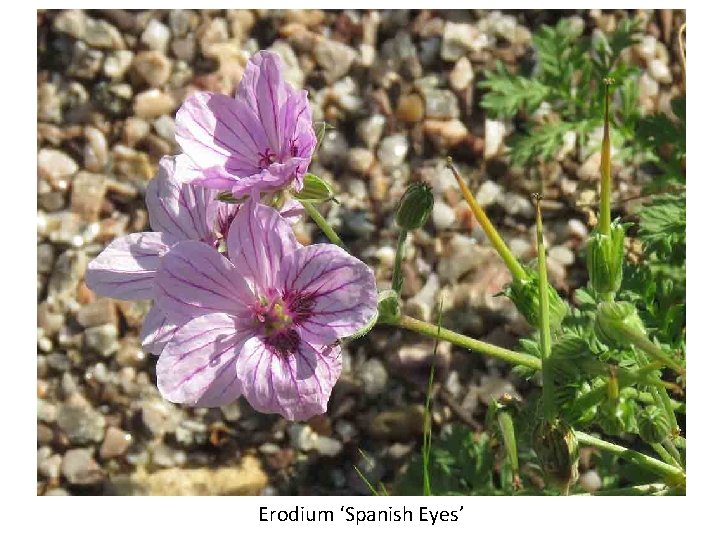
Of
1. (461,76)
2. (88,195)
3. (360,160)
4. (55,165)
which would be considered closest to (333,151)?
(360,160)

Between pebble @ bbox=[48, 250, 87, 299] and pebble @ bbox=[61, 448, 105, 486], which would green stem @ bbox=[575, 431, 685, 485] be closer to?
pebble @ bbox=[61, 448, 105, 486]

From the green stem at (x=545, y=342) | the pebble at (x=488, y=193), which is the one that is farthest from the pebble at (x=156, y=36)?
the green stem at (x=545, y=342)

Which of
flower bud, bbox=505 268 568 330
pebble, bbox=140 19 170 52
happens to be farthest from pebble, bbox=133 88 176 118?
flower bud, bbox=505 268 568 330

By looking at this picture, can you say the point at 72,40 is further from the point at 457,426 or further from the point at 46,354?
the point at 457,426

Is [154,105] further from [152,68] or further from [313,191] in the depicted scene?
[313,191]

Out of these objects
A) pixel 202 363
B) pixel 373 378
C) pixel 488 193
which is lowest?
pixel 373 378

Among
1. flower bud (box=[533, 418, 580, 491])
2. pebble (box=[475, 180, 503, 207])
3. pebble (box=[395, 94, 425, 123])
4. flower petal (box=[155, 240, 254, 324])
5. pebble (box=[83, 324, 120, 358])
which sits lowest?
flower bud (box=[533, 418, 580, 491])
